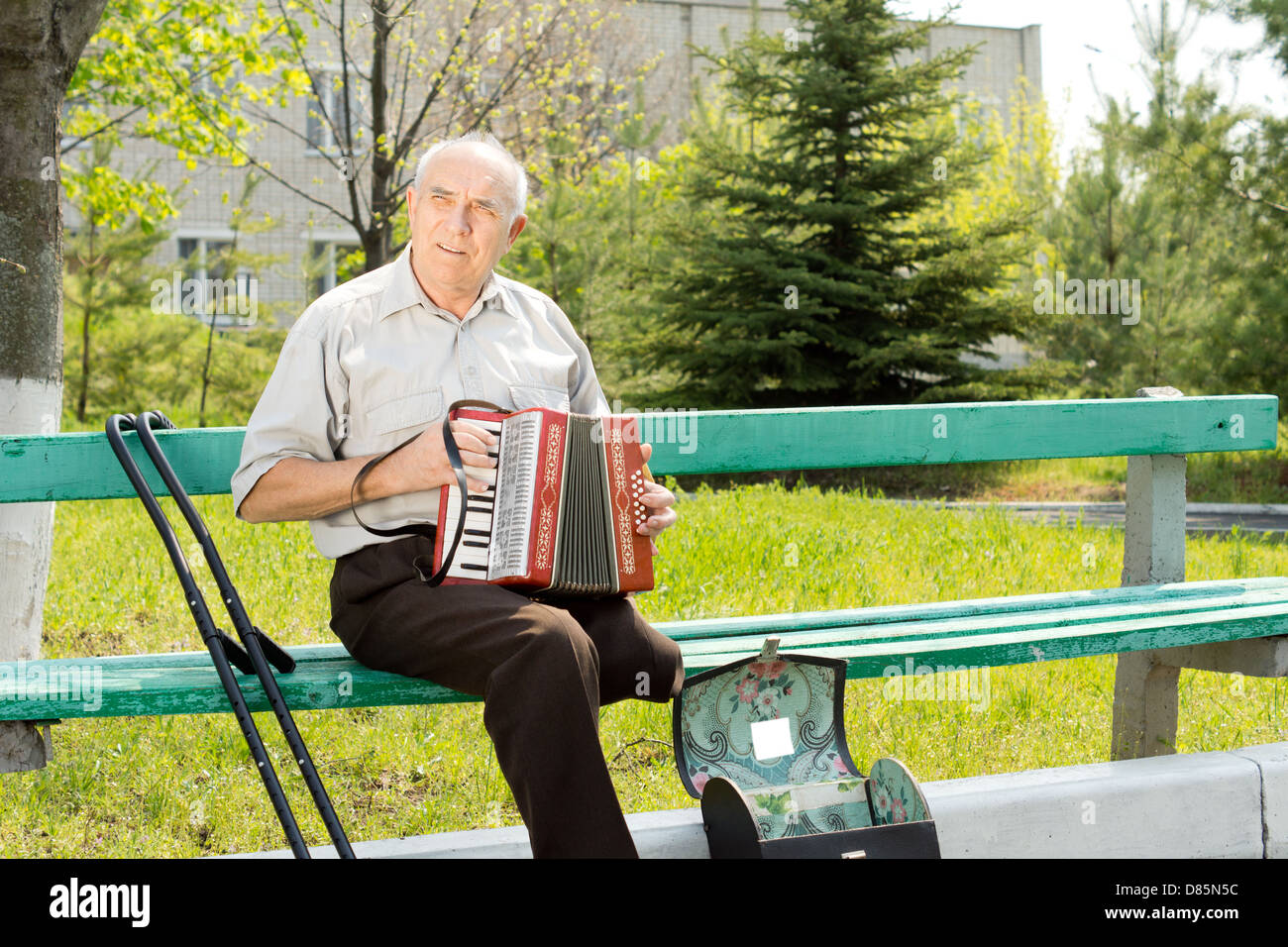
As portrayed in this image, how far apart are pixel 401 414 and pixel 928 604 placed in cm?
156

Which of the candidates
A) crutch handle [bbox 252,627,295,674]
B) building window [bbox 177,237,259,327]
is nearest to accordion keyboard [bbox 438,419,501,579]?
crutch handle [bbox 252,627,295,674]

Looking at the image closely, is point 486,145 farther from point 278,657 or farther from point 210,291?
point 210,291

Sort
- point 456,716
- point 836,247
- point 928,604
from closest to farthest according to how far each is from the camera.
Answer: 1. point 928,604
2. point 456,716
3. point 836,247

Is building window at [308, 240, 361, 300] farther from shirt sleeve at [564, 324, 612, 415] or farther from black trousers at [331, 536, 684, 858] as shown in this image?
black trousers at [331, 536, 684, 858]

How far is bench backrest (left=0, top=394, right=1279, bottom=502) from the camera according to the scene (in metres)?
2.87

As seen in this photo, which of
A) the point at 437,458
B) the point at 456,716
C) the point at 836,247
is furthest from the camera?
the point at 836,247

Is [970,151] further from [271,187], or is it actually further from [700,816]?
[271,187]

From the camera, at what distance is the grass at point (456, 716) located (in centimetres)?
327

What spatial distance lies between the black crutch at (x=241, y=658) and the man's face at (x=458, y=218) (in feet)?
2.48

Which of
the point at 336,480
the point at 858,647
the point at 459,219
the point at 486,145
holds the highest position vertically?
the point at 486,145

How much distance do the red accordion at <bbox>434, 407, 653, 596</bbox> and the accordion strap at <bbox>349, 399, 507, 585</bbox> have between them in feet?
0.04

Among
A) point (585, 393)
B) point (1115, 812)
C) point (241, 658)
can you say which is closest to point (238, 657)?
point (241, 658)

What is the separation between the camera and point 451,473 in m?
2.62

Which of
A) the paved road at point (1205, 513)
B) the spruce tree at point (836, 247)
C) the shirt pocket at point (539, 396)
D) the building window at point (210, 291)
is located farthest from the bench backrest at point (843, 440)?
the building window at point (210, 291)
